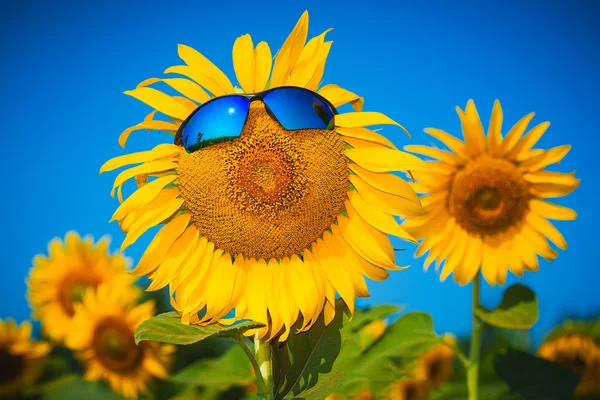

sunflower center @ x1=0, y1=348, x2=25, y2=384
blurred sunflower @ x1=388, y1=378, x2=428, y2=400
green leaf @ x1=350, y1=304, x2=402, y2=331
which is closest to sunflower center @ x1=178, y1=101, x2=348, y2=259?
green leaf @ x1=350, y1=304, x2=402, y2=331

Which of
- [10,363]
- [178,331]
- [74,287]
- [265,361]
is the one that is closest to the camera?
[178,331]

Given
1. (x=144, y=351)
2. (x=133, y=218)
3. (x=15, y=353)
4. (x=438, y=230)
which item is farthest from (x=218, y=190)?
(x=15, y=353)

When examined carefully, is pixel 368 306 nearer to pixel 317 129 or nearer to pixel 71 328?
pixel 317 129

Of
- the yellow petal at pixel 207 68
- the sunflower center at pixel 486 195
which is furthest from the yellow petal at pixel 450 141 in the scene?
the yellow petal at pixel 207 68

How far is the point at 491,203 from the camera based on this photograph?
3.81 metres

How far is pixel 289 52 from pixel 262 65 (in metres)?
0.10

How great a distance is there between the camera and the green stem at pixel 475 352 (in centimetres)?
373

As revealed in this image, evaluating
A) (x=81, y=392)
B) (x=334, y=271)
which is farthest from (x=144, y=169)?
(x=81, y=392)

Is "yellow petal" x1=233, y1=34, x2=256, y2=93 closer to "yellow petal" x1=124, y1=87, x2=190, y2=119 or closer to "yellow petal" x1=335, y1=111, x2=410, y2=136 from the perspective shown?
"yellow petal" x1=124, y1=87, x2=190, y2=119

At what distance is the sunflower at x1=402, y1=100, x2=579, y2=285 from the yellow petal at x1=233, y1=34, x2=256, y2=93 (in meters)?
1.80

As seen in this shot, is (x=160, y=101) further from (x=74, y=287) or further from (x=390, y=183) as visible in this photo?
(x=74, y=287)

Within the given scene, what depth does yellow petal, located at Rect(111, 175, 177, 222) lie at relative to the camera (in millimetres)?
2143

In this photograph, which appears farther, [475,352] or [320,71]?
[475,352]

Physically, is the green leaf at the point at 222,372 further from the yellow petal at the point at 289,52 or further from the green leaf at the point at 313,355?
the yellow petal at the point at 289,52
